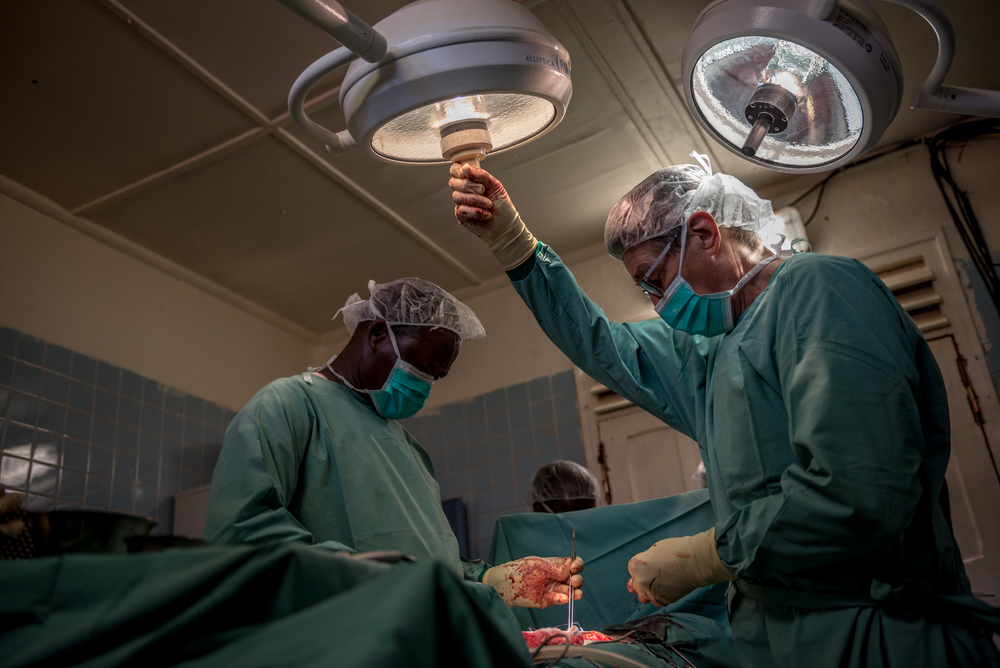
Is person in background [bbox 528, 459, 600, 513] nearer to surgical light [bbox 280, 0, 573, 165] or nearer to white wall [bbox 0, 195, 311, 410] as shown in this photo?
white wall [bbox 0, 195, 311, 410]

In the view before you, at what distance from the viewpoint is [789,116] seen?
202cm

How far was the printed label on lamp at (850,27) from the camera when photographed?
5.77 ft

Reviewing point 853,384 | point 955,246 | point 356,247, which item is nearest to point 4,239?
point 356,247

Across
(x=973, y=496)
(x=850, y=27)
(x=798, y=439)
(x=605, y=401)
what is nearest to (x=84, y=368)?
(x=605, y=401)

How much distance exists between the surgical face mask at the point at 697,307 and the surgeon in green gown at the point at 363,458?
0.75 m

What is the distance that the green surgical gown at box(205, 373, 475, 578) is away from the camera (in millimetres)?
1729

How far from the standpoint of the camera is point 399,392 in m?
2.43

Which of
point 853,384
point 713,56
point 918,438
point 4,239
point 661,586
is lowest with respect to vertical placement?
point 661,586

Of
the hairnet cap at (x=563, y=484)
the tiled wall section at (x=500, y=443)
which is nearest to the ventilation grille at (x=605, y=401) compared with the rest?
the tiled wall section at (x=500, y=443)

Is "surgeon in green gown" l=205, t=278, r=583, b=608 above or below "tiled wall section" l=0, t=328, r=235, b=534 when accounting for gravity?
below

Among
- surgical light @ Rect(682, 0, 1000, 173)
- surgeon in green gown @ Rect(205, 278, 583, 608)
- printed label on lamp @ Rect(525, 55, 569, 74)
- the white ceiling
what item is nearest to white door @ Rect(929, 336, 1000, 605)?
the white ceiling

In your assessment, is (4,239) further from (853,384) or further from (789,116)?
(853,384)

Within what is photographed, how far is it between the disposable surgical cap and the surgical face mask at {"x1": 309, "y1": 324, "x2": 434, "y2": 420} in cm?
77

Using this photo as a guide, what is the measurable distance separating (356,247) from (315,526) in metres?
2.58
